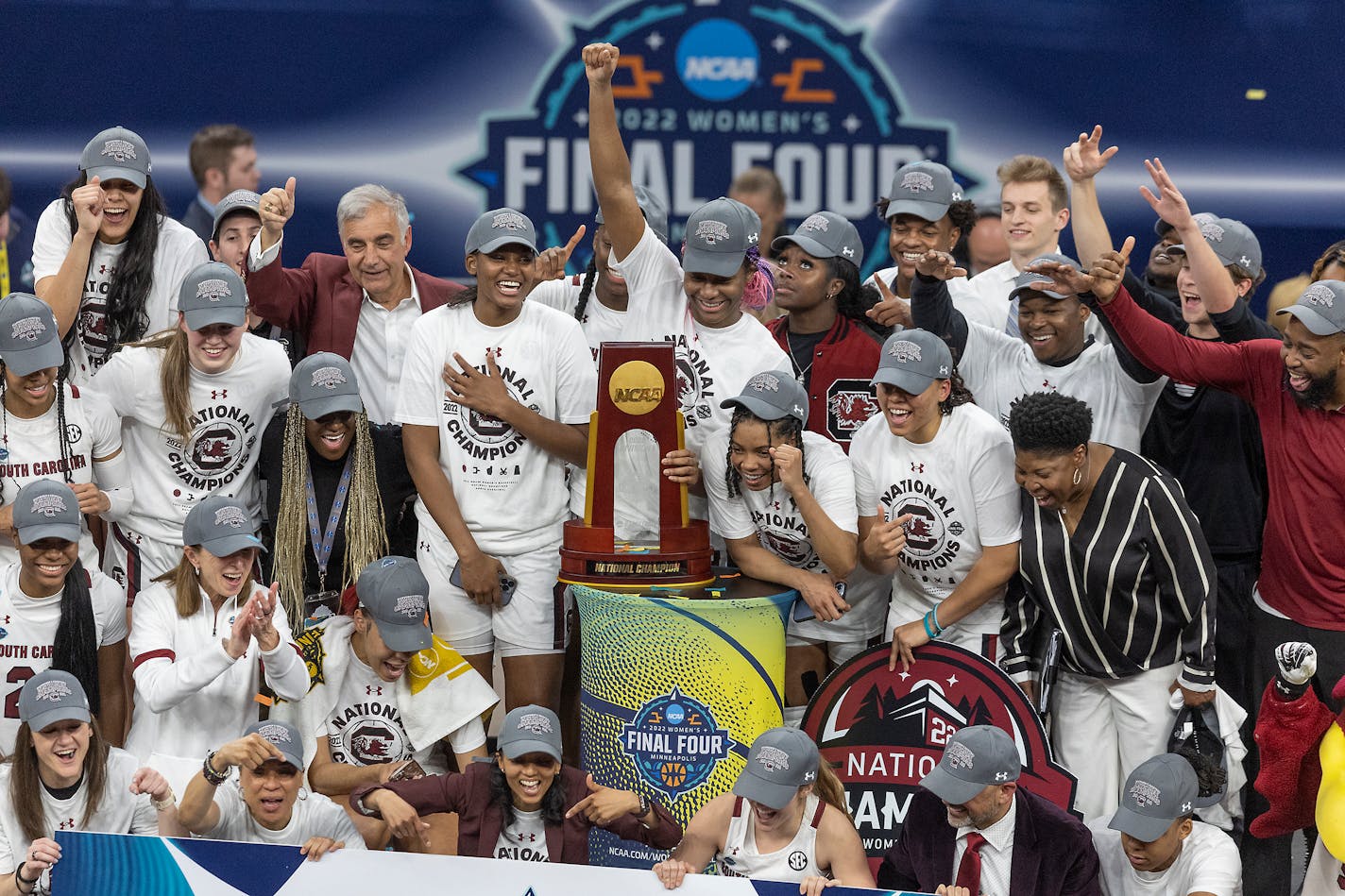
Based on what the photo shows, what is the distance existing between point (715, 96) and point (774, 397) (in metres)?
4.35

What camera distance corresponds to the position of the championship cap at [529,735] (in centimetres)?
569

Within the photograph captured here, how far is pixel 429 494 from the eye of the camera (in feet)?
21.0

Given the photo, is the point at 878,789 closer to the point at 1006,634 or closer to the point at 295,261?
the point at 1006,634

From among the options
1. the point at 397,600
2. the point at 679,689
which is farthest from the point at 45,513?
the point at 679,689

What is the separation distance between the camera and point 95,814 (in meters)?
5.73

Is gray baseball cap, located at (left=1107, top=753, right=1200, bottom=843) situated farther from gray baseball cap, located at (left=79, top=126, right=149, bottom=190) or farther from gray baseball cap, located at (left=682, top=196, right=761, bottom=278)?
gray baseball cap, located at (left=79, top=126, right=149, bottom=190)

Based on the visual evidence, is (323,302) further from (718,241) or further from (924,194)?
(924,194)

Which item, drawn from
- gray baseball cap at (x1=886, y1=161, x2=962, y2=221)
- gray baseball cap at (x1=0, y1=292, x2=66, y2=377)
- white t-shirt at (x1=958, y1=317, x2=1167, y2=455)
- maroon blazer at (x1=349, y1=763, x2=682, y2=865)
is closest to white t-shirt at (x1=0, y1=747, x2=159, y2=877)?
maroon blazer at (x1=349, y1=763, x2=682, y2=865)

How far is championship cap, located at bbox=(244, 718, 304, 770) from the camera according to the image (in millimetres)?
5713

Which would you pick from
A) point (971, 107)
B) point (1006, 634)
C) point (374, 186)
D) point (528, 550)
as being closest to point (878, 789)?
point (1006, 634)

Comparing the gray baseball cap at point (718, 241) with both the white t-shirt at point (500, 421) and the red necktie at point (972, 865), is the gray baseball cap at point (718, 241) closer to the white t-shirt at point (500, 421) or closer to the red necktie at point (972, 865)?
the white t-shirt at point (500, 421)

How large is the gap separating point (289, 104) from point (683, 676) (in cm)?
521

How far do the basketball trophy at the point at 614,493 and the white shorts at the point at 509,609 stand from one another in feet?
1.24

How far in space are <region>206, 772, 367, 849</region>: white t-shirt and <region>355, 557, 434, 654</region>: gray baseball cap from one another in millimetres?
603
